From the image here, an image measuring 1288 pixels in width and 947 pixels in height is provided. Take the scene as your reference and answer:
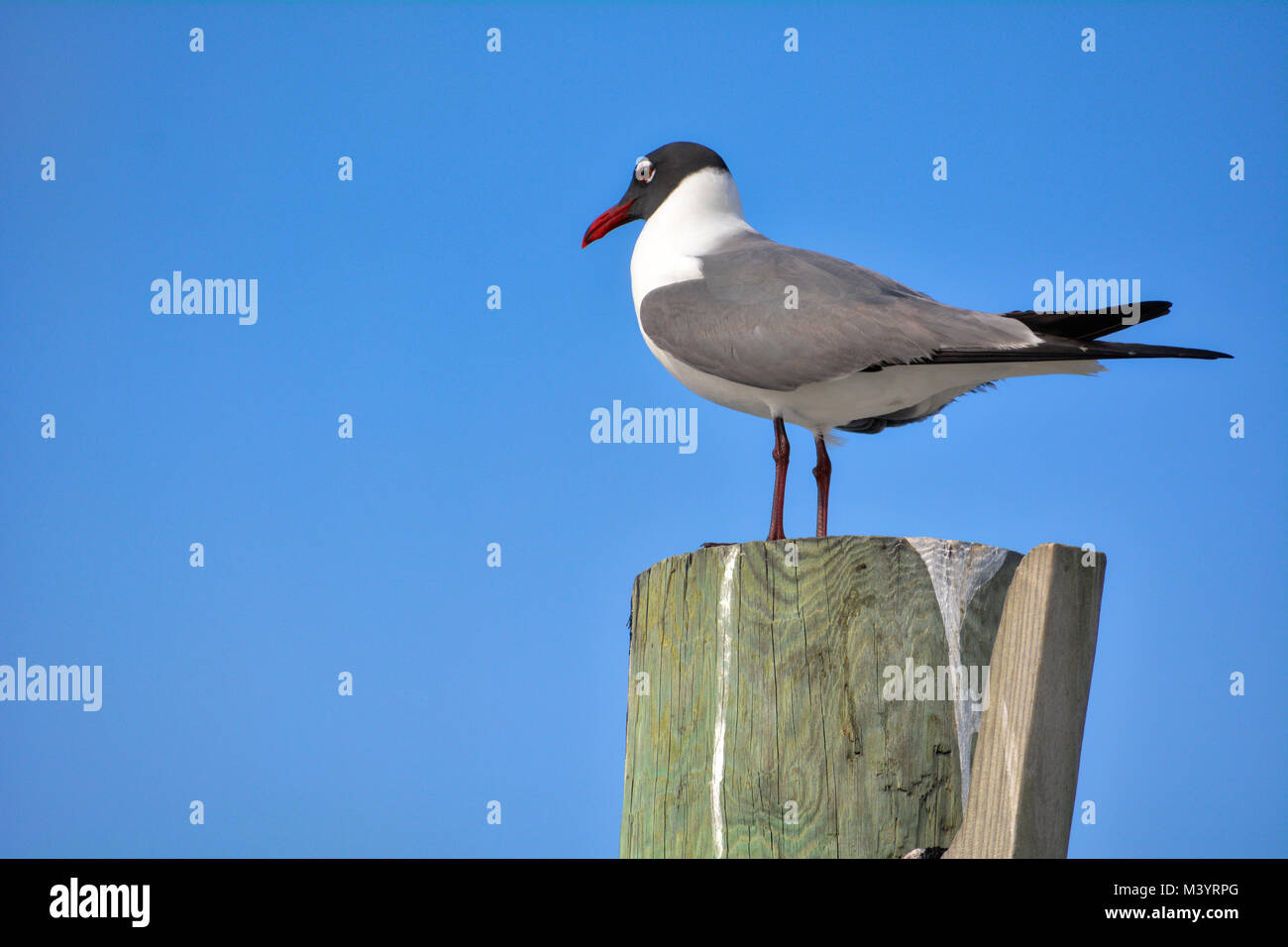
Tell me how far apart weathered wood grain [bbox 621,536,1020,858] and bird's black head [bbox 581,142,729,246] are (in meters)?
3.92

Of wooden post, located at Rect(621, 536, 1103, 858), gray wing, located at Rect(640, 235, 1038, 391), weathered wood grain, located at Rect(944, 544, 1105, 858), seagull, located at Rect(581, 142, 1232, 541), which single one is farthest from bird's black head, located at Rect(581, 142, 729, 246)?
weathered wood grain, located at Rect(944, 544, 1105, 858)

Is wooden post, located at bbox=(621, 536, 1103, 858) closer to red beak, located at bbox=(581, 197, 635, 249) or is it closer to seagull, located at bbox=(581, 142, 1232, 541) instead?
seagull, located at bbox=(581, 142, 1232, 541)

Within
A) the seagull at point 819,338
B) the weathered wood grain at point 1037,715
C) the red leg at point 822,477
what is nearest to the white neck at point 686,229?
the seagull at point 819,338

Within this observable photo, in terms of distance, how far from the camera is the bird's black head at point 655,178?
7.37 metres

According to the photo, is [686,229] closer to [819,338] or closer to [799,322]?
[799,322]

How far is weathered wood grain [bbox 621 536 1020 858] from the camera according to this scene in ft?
11.7

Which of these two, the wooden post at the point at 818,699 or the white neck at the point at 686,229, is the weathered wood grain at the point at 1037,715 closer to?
the wooden post at the point at 818,699

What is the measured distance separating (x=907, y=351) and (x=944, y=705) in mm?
2420

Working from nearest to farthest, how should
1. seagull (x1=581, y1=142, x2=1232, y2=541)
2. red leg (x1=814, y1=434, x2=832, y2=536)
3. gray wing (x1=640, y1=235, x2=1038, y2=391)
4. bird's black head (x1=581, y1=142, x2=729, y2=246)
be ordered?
seagull (x1=581, y1=142, x2=1232, y2=541), gray wing (x1=640, y1=235, x2=1038, y2=391), red leg (x1=814, y1=434, x2=832, y2=536), bird's black head (x1=581, y1=142, x2=729, y2=246)

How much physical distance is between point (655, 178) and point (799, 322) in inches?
79.5

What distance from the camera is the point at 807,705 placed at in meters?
3.68

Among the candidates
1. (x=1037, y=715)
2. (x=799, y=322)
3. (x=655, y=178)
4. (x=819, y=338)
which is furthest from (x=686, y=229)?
(x=1037, y=715)
